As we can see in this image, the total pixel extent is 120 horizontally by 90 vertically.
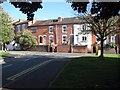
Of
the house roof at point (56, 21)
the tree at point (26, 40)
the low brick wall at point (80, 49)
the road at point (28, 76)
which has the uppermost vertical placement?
the house roof at point (56, 21)

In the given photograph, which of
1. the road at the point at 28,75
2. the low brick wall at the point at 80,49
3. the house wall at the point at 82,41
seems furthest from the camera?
the house wall at the point at 82,41

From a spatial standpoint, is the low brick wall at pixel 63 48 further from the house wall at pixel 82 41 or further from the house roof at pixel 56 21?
the house roof at pixel 56 21

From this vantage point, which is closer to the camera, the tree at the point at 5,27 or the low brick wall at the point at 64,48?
the tree at the point at 5,27

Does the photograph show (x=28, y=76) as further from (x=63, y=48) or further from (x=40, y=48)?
(x=40, y=48)

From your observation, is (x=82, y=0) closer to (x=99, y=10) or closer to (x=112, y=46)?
(x=99, y=10)

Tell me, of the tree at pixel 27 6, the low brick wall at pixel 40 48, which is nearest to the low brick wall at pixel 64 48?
the low brick wall at pixel 40 48

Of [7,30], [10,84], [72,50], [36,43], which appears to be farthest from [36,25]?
[10,84]

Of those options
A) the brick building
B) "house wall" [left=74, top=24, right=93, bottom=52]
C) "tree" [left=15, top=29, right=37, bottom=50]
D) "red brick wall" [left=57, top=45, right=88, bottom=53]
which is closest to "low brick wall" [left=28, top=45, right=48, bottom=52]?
the brick building

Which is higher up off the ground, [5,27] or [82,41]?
[5,27]

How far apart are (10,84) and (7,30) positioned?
125 feet

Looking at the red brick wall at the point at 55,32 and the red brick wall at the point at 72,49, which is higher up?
the red brick wall at the point at 55,32

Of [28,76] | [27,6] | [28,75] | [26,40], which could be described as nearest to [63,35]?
[26,40]

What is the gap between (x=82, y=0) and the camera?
48.5 feet

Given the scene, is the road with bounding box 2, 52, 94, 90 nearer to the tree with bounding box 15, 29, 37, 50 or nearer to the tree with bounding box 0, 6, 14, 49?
the tree with bounding box 0, 6, 14, 49
